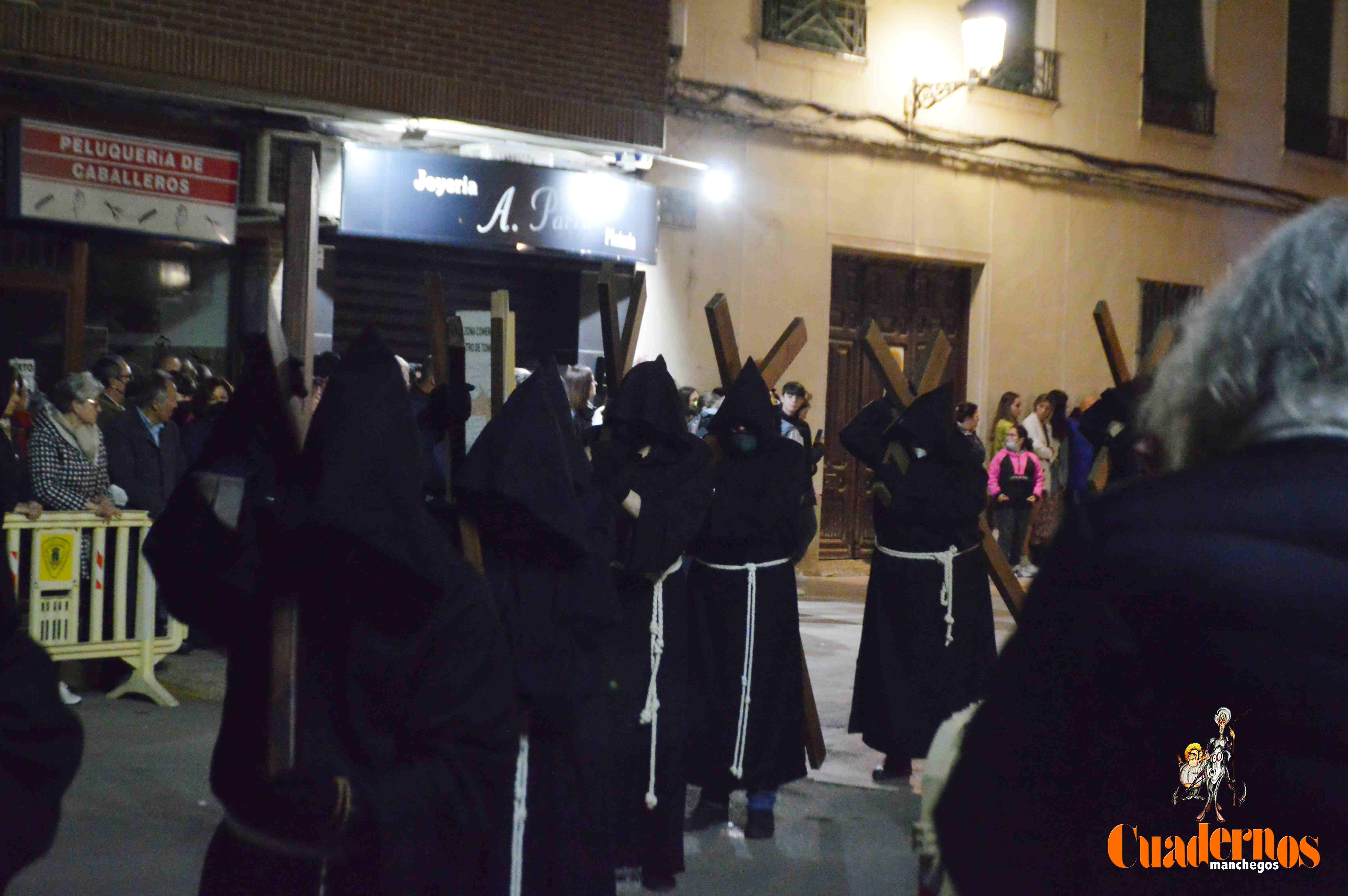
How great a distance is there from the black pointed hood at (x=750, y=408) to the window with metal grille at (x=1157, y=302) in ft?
42.5

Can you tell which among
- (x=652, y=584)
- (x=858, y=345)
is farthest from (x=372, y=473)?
(x=858, y=345)

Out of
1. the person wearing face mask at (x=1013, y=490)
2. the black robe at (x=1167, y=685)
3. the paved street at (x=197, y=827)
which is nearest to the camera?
the black robe at (x=1167, y=685)

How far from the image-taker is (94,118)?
11500 millimetres

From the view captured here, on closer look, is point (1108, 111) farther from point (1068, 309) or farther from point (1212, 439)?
point (1212, 439)

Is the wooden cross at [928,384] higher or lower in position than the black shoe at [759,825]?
higher

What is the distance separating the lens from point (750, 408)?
6254mm

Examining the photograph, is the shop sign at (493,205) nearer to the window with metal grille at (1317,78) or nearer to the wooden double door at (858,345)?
the wooden double door at (858,345)

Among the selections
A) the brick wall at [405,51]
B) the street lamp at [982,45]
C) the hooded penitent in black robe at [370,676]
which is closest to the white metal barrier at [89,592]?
the brick wall at [405,51]

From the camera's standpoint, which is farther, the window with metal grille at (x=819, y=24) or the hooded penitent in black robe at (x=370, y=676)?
the window with metal grille at (x=819, y=24)

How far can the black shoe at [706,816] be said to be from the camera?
241 inches

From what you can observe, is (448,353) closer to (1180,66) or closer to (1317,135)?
(1180,66)

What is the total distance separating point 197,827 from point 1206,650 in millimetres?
5196

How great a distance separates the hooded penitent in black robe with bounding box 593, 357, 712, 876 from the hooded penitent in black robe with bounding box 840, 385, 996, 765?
1.68 m

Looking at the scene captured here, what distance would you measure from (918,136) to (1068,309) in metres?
3.16
